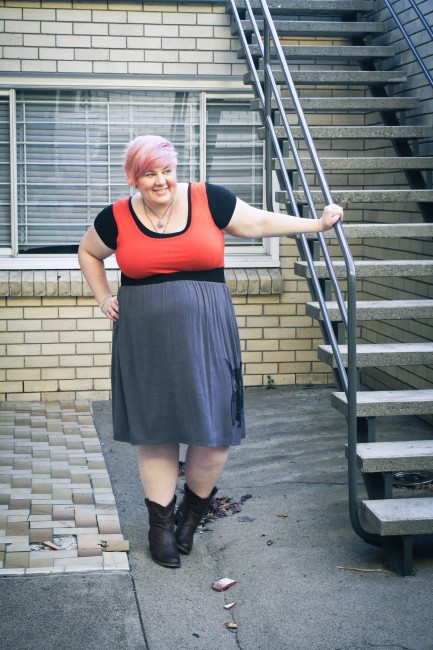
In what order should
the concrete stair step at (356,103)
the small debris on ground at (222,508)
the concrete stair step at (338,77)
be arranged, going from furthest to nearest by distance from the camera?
the concrete stair step at (338,77), the concrete stair step at (356,103), the small debris on ground at (222,508)

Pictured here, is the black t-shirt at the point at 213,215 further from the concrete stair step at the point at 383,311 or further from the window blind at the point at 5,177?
the window blind at the point at 5,177

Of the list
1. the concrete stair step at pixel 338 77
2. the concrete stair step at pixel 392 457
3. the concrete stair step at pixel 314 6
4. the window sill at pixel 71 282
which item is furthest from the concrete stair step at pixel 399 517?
the concrete stair step at pixel 314 6

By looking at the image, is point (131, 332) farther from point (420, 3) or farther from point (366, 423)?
point (420, 3)

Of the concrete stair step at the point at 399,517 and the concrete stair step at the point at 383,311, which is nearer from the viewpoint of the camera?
the concrete stair step at the point at 399,517

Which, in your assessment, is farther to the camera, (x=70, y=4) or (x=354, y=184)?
(x=354, y=184)

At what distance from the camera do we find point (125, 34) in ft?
26.3

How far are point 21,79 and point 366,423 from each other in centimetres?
458

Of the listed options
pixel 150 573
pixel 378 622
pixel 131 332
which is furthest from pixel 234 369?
pixel 378 622

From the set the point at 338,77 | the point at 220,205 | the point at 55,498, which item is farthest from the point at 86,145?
the point at 220,205

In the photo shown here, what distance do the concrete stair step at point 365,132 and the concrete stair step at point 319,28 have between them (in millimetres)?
1197

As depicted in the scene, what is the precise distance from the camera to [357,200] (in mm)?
6121

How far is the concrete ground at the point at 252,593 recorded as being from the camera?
389 centimetres

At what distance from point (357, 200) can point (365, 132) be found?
0.73 m

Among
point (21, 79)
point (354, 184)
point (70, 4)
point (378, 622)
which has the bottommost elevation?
point (378, 622)
